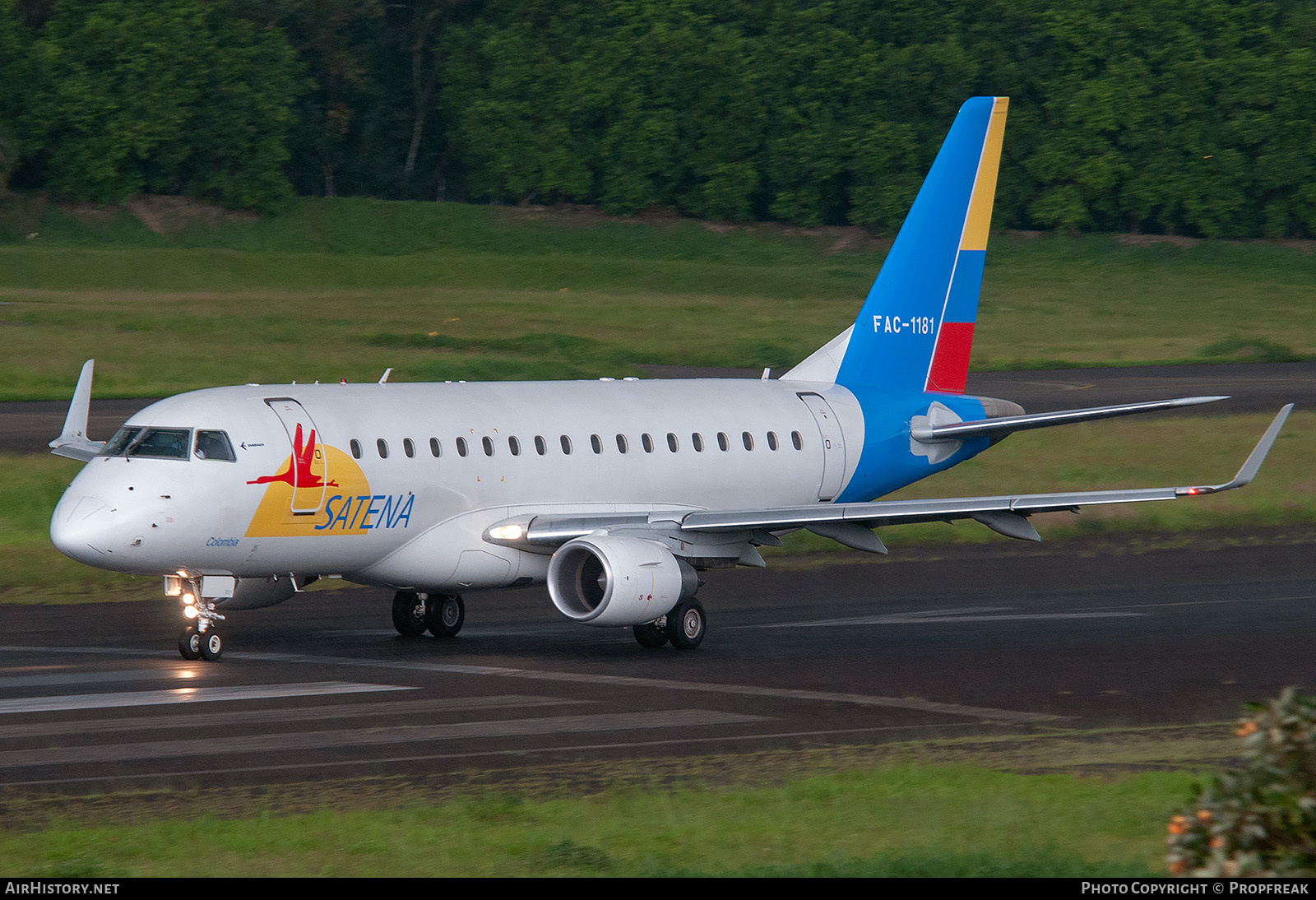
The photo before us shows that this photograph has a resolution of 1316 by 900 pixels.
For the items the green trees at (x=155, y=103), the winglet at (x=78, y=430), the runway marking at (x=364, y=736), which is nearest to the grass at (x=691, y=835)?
the runway marking at (x=364, y=736)

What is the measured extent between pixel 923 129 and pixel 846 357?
8694 cm

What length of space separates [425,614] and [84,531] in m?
6.08

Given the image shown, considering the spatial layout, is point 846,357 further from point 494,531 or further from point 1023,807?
point 1023,807

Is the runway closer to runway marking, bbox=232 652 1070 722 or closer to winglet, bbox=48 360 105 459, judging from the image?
runway marking, bbox=232 652 1070 722

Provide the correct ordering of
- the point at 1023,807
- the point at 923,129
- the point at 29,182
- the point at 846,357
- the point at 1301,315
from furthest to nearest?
the point at 923,129
the point at 29,182
the point at 1301,315
the point at 846,357
the point at 1023,807

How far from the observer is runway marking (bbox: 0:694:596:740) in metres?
19.5

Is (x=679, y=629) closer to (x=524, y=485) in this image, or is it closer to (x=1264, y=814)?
(x=524, y=485)

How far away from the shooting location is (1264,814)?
374 inches

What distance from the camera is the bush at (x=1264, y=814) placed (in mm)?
9422

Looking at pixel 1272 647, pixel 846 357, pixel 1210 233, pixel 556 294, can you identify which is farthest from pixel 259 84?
pixel 1272 647

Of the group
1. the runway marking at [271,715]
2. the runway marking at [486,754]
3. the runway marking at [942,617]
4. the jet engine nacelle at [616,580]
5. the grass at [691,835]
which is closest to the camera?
the grass at [691,835]

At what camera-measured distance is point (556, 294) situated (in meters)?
91.8

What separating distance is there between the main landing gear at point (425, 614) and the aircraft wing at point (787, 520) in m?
1.97

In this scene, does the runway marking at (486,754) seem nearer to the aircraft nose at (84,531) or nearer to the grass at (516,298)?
the aircraft nose at (84,531)
